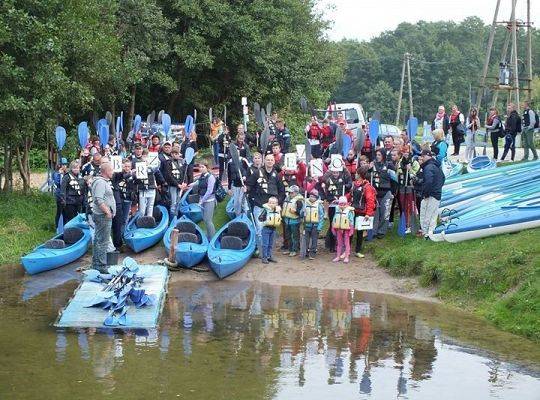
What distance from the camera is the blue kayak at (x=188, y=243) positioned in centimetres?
1596

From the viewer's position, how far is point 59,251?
53.2ft

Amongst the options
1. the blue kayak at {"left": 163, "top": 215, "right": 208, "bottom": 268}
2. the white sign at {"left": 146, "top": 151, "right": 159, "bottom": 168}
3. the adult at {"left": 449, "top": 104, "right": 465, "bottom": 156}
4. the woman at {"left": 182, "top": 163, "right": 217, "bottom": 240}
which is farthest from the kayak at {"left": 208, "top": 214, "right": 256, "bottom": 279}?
the adult at {"left": 449, "top": 104, "right": 465, "bottom": 156}

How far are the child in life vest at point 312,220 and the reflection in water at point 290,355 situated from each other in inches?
91.4

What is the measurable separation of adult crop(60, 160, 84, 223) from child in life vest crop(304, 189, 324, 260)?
4778 millimetres

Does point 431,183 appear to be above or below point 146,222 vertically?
above

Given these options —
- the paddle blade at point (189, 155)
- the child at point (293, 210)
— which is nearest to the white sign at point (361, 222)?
the child at point (293, 210)

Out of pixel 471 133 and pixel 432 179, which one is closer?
pixel 432 179

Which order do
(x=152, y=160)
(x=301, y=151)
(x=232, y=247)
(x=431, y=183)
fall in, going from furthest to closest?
(x=301, y=151), (x=152, y=160), (x=232, y=247), (x=431, y=183)

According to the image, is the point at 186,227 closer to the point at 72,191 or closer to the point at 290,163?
the point at 290,163

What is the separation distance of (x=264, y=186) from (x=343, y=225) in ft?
5.78

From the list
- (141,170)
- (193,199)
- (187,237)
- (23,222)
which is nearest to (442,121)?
(193,199)

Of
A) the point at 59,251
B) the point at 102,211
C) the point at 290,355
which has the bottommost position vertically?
the point at 290,355

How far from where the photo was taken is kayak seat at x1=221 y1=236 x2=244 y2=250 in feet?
54.1

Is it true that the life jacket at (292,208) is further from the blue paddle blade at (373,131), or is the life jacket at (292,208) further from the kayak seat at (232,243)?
the blue paddle blade at (373,131)
